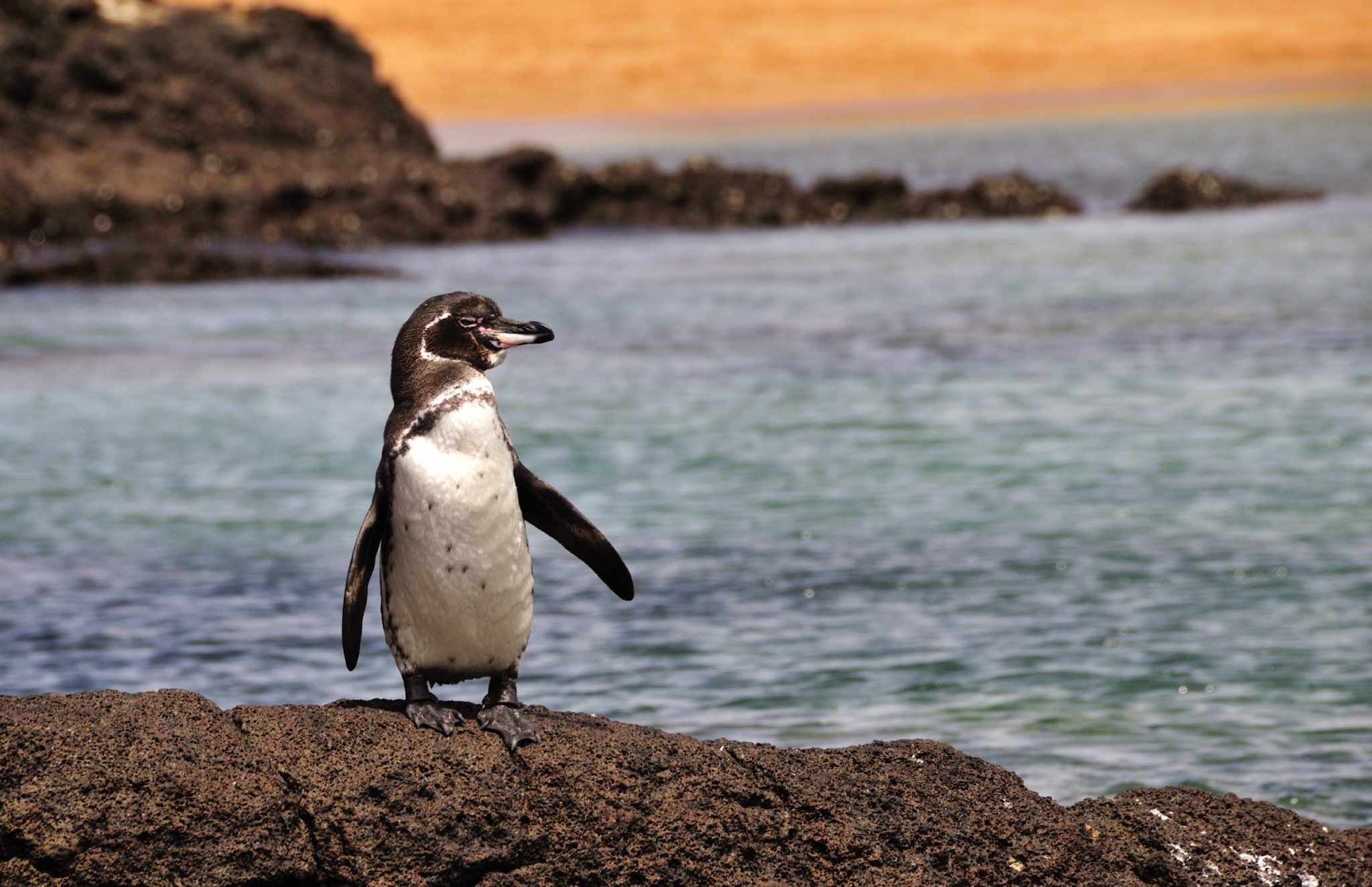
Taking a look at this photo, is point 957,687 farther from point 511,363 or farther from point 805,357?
point 511,363

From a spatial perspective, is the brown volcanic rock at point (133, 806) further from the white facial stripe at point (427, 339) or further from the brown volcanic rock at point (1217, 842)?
the brown volcanic rock at point (1217, 842)

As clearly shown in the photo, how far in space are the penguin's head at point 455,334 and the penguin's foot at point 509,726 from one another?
0.83m

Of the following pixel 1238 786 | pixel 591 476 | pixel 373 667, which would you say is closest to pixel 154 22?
pixel 591 476

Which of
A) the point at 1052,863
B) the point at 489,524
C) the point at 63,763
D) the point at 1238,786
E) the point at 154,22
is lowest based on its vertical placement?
the point at 1238,786

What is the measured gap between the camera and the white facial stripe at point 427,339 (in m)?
4.49

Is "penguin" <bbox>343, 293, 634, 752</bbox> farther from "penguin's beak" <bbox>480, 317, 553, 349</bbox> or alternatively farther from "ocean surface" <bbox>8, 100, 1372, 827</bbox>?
"ocean surface" <bbox>8, 100, 1372, 827</bbox>

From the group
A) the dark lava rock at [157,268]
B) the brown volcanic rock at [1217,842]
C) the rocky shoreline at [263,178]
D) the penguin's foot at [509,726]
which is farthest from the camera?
the rocky shoreline at [263,178]

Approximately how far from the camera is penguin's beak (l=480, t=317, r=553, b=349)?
4.45 meters

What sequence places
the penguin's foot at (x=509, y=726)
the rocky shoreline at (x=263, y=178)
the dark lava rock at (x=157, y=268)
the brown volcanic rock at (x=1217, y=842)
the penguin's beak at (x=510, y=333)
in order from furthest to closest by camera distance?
the rocky shoreline at (x=263, y=178), the dark lava rock at (x=157, y=268), the penguin's beak at (x=510, y=333), the brown volcanic rock at (x=1217, y=842), the penguin's foot at (x=509, y=726)

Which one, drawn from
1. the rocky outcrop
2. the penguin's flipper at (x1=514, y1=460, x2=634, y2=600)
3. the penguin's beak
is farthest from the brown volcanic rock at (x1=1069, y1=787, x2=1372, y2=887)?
the rocky outcrop

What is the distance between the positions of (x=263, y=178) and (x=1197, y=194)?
14.9 meters

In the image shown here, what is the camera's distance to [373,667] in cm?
770

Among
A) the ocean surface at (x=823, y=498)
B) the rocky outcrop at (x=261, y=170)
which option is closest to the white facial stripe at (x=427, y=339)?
the ocean surface at (x=823, y=498)

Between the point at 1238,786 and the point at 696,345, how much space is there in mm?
12131
